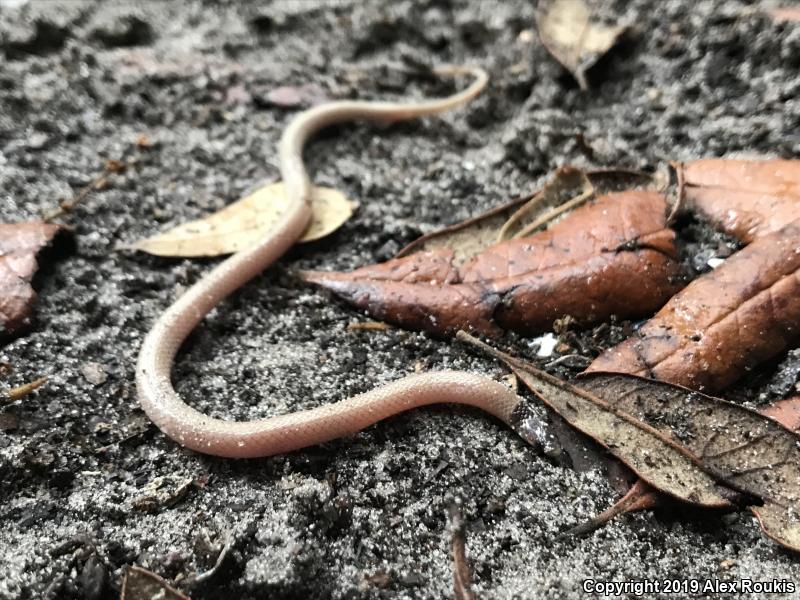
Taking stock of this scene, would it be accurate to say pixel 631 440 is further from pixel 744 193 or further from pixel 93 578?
pixel 93 578

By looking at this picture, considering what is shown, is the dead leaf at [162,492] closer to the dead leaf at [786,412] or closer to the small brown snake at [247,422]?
the small brown snake at [247,422]

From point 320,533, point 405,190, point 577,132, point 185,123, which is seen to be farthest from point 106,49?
point 320,533

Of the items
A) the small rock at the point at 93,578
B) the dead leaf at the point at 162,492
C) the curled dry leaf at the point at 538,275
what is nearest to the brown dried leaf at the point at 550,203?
the curled dry leaf at the point at 538,275

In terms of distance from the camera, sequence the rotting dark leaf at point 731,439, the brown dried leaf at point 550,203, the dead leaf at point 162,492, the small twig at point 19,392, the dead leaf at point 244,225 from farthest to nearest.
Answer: the dead leaf at point 244,225 < the brown dried leaf at point 550,203 < the small twig at point 19,392 < the dead leaf at point 162,492 < the rotting dark leaf at point 731,439

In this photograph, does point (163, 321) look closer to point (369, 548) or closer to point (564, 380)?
point (369, 548)

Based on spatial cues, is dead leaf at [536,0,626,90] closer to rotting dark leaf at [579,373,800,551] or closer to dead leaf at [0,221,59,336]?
rotting dark leaf at [579,373,800,551]

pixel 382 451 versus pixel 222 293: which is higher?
pixel 222 293

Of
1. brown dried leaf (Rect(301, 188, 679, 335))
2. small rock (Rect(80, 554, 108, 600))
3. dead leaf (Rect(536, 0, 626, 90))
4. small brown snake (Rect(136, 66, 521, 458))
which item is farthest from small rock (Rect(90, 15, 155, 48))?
small rock (Rect(80, 554, 108, 600))
